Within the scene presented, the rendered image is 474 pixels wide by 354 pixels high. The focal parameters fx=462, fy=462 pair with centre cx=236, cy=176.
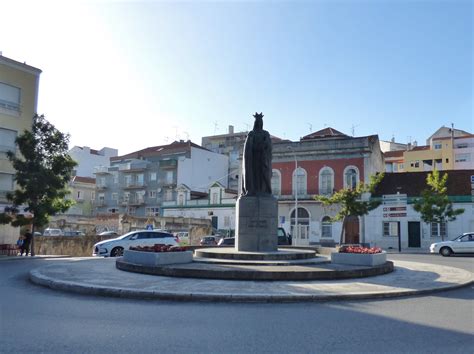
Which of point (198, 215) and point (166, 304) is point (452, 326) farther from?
point (198, 215)

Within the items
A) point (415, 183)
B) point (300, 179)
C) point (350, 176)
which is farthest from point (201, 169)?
point (415, 183)

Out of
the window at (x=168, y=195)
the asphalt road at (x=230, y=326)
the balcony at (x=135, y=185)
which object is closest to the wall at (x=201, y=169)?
the window at (x=168, y=195)

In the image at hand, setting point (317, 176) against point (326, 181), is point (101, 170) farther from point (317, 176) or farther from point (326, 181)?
point (326, 181)

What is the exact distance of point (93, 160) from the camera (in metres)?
76.8

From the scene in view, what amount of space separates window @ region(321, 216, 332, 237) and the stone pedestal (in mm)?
28902

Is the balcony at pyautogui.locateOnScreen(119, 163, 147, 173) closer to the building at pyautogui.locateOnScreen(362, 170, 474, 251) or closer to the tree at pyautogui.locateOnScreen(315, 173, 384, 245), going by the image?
the tree at pyautogui.locateOnScreen(315, 173, 384, 245)

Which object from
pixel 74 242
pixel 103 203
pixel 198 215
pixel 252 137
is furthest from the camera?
pixel 103 203

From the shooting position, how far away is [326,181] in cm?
4547

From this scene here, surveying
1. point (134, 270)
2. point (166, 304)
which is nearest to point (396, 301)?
point (166, 304)

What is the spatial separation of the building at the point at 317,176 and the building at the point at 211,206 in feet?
21.3

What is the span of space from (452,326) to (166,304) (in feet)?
16.9

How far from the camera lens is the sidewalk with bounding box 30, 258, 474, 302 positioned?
959 cm

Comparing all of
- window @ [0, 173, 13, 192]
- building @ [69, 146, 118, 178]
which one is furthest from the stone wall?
building @ [69, 146, 118, 178]

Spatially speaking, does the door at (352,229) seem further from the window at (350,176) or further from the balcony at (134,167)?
the balcony at (134,167)
